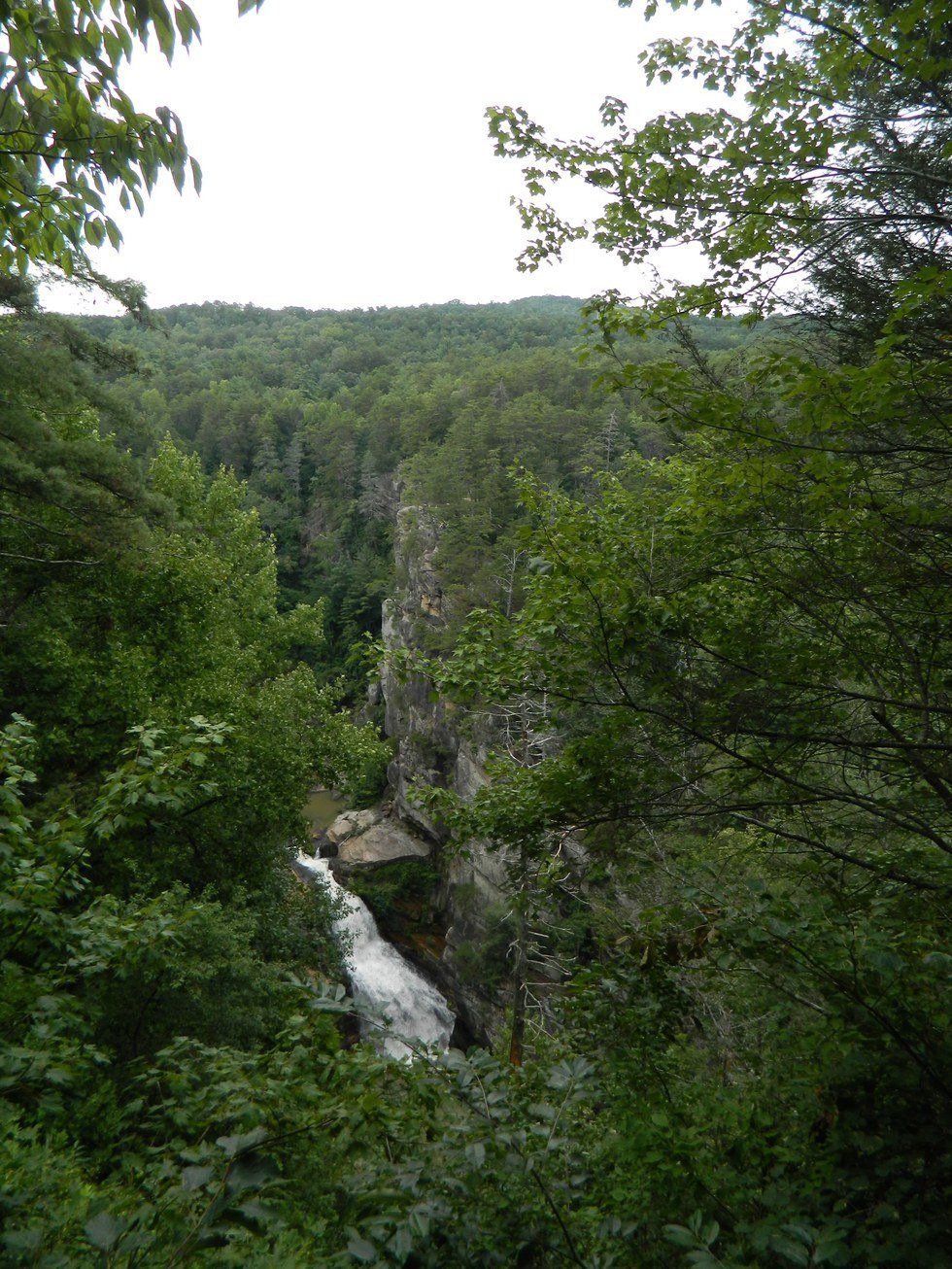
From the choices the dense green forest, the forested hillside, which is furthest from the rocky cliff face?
the dense green forest

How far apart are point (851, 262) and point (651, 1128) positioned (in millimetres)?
4799

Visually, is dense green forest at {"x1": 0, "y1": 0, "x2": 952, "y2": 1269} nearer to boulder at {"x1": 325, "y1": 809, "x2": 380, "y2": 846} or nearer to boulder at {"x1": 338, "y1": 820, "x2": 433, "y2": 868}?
boulder at {"x1": 338, "y1": 820, "x2": 433, "y2": 868}

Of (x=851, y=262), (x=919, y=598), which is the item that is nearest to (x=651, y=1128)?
(x=919, y=598)

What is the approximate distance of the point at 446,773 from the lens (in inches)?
1080

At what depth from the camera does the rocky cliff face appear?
18.0 m

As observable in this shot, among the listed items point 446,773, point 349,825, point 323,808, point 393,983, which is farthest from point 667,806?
point 323,808

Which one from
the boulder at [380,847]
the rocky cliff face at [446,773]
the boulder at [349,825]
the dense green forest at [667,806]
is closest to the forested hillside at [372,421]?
the dense green forest at [667,806]

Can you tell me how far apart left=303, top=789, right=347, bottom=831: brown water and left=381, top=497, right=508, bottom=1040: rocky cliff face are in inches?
128

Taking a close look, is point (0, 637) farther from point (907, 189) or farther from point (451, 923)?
point (451, 923)

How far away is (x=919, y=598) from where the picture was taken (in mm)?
3422

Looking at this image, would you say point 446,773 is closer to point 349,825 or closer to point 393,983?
point 349,825

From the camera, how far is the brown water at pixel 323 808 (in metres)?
30.6

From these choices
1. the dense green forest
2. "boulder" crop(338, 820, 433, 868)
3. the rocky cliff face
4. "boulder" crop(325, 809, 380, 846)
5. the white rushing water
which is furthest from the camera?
"boulder" crop(325, 809, 380, 846)

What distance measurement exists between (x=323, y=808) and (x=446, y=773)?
8.34 m
